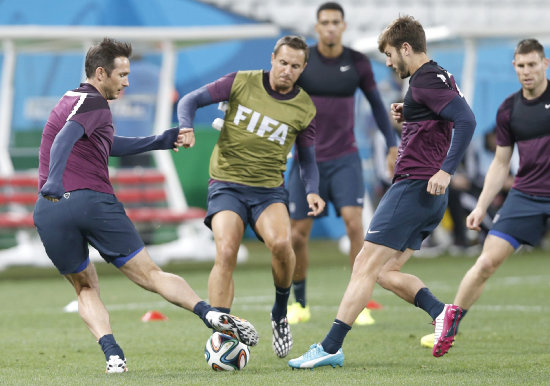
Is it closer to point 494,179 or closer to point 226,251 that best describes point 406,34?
point 494,179

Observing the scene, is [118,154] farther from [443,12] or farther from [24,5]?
[443,12]

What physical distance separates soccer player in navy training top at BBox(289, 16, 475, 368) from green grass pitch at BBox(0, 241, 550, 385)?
1.26ft

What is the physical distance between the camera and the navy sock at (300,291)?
985 cm

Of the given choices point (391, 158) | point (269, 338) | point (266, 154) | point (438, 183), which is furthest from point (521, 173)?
point (269, 338)

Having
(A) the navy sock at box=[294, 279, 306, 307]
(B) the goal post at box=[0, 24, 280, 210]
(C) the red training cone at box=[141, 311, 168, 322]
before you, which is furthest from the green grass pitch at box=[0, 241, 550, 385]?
(B) the goal post at box=[0, 24, 280, 210]

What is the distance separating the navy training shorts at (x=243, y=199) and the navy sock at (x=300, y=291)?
192 centimetres

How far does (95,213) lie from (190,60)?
47.5 feet

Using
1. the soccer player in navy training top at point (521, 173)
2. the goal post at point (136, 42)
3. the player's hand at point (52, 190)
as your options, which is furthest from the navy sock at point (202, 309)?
the goal post at point (136, 42)

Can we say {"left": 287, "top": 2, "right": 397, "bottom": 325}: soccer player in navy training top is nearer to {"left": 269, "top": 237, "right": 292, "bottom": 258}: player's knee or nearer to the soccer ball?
{"left": 269, "top": 237, "right": 292, "bottom": 258}: player's knee

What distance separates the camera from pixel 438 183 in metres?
6.80

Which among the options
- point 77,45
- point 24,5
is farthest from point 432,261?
point 24,5

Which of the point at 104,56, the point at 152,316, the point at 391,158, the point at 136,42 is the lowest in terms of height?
the point at 152,316

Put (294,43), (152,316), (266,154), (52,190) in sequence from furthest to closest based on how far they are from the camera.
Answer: (152,316)
(266,154)
(294,43)
(52,190)

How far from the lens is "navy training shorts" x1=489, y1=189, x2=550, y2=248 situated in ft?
26.9
